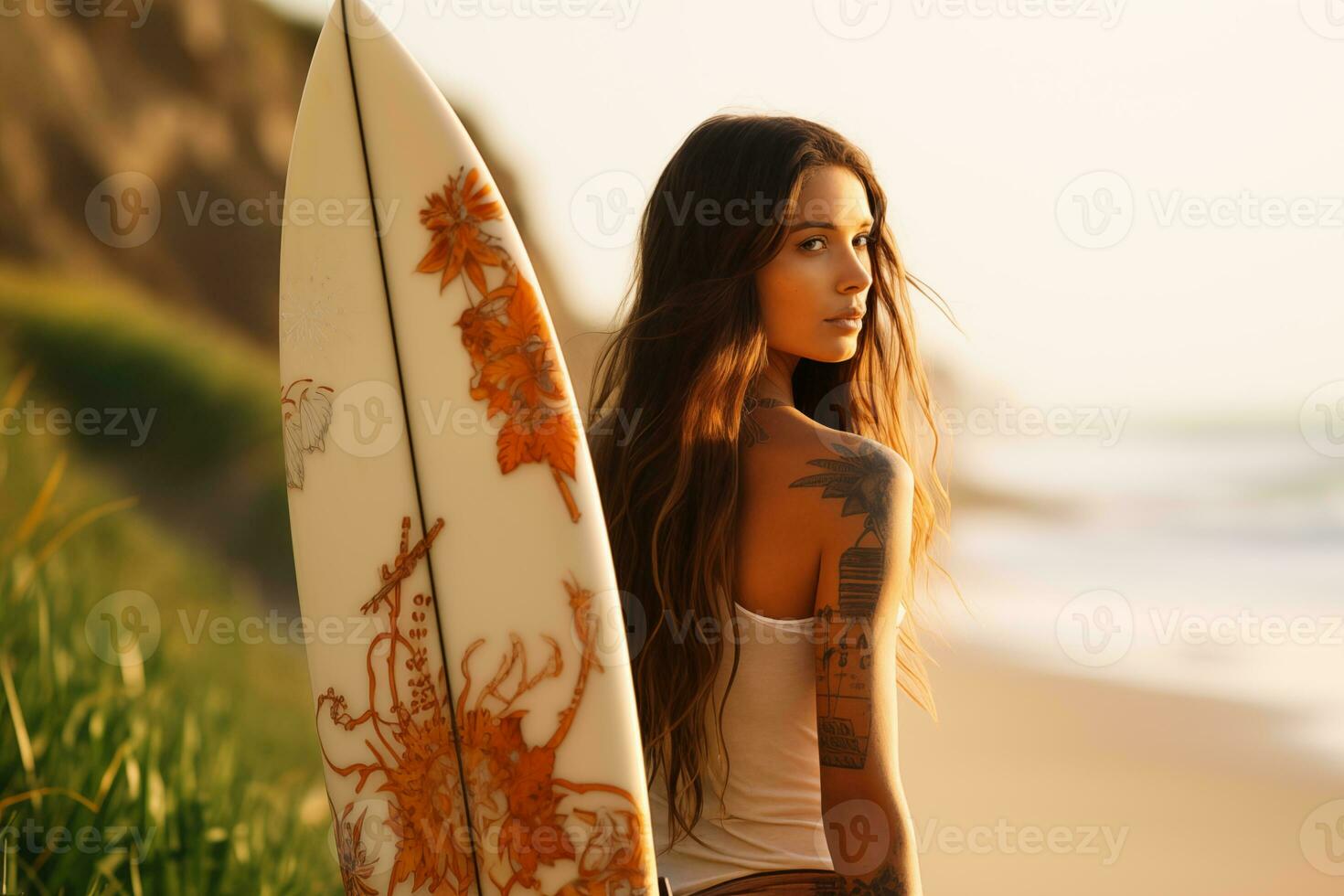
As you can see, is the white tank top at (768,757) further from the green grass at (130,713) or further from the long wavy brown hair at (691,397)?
the green grass at (130,713)

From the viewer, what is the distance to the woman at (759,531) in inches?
56.5

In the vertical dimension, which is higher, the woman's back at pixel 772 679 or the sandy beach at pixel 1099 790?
the woman's back at pixel 772 679

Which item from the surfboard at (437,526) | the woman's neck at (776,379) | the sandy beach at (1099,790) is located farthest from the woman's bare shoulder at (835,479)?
the sandy beach at (1099,790)

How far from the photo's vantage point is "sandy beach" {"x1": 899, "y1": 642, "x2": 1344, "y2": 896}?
470 centimetres

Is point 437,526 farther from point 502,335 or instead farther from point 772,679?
point 772,679

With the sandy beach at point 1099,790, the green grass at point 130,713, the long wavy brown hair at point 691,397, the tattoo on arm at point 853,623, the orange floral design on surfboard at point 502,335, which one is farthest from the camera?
the sandy beach at point 1099,790

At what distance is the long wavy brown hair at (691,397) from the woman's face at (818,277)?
0.07ft

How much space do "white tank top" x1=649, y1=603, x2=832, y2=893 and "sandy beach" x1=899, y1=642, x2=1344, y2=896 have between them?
11.3ft

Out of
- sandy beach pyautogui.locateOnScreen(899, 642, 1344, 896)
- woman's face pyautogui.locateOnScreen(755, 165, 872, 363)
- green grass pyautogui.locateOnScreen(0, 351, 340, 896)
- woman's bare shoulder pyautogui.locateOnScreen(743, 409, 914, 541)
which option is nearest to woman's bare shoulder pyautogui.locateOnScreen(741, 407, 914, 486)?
woman's bare shoulder pyautogui.locateOnScreen(743, 409, 914, 541)

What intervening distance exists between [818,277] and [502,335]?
0.49 metres

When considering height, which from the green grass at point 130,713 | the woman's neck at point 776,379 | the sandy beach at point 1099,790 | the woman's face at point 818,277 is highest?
the woman's face at point 818,277

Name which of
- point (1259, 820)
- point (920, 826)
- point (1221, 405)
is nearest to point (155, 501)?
point (920, 826)

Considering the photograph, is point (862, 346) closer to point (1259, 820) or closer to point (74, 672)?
point (74, 672)

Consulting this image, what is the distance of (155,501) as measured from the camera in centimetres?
375
